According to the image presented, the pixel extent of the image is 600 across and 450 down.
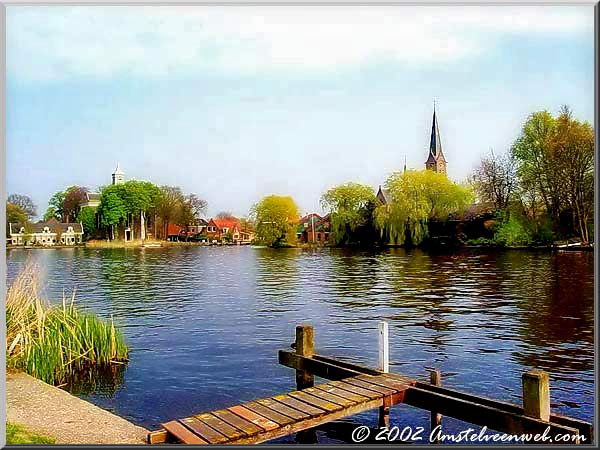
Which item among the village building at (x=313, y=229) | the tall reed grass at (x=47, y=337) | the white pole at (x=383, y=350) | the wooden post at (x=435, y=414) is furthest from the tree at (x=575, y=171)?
the tall reed grass at (x=47, y=337)

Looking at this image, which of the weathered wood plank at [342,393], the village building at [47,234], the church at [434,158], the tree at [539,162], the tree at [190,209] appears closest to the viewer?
the weathered wood plank at [342,393]

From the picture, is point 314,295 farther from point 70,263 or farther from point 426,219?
point 70,263

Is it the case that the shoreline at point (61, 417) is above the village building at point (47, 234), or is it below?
below

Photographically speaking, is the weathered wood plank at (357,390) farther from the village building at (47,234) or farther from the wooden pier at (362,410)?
the village building at (47,234)

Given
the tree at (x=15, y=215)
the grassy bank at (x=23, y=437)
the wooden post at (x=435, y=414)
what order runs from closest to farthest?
the grassy bank at (x=23, y=437) → the wooden post at (x=435, y=414) → the tree at (x=15, y=215)

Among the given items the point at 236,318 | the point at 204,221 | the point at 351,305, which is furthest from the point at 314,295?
the point at 204,221

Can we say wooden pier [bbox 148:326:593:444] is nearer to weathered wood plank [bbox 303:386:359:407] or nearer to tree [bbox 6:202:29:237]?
weathered wood plank [bbox 303:386:359:407]
